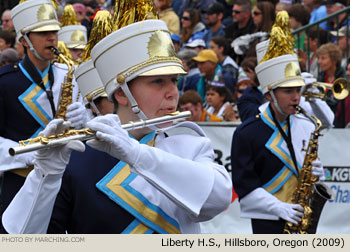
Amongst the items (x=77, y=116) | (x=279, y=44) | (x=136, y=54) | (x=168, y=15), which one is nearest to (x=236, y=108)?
(x=279, y=44)

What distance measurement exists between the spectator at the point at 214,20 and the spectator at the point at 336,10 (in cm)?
166

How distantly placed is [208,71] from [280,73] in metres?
4.05

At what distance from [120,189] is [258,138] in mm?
3713

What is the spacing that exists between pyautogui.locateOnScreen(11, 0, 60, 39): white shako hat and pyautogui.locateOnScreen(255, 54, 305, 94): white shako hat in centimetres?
183

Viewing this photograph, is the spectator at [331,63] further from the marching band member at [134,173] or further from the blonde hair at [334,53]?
the marching band member at [134,173]

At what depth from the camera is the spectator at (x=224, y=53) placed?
1124 centimetres

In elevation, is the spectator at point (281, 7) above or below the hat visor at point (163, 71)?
below

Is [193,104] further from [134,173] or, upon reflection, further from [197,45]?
[134,173]

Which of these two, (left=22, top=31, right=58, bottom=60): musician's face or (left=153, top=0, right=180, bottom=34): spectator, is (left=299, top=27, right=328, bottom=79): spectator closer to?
(left=153, top=0, right=180, bottom=34): spectator

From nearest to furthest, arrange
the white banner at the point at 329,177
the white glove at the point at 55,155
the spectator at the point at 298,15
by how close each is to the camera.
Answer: the white glove at the point at 55,155
the white banner at the point at 329,177
the spectator at the point at 298,15

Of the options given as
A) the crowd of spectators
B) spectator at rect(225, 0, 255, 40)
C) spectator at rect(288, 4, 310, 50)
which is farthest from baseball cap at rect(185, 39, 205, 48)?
spectator at rect(288, 4, 310, 50)

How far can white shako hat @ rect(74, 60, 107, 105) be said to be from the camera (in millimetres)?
4879

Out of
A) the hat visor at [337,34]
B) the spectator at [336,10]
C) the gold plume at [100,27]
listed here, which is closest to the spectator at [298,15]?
the spectator at [336,10]

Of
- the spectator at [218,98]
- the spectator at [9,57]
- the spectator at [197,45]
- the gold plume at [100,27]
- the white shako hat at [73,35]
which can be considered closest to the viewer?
the gold plume at [100,27]
